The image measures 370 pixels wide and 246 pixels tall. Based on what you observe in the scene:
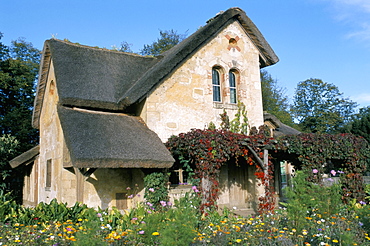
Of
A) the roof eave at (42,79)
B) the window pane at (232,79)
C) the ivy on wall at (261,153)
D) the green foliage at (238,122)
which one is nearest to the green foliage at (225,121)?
the green foliage at (238,122)

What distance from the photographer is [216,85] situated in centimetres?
1320

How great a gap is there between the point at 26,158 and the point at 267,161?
33.9 feet

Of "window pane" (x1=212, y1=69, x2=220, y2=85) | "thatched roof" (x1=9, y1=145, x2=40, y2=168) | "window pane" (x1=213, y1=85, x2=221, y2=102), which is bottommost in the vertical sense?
"thatched roof" (x1=9, y1=145, x2=40, y2=168)

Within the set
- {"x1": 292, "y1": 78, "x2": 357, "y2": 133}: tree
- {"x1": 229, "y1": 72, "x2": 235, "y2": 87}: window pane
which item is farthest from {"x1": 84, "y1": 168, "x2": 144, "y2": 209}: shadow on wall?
{"x1": 292, "y1": 78, "x2": 357, "y2": 133}: tree

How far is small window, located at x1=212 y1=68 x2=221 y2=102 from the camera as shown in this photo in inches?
517

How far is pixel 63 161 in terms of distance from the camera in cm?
1056

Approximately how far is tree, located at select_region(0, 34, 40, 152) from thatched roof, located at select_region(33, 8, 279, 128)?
900 centimetres

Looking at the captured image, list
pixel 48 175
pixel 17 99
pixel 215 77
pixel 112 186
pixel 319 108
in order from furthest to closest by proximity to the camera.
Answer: pixel 319 108 < pixel 17 99 < pixel 215 77 < pixel 48 175 < pixel 112 186

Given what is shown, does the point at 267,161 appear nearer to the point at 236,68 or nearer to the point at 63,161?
the point at 236,68

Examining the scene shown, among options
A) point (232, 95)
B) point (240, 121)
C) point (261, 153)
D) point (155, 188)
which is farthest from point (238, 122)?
point (155, 188)

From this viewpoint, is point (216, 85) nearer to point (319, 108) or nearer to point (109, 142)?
point (109, 142)

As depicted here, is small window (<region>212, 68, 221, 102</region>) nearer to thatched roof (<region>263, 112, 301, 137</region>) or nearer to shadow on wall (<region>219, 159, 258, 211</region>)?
shadow on wall (<region>219, 159, 258, 211</region>)

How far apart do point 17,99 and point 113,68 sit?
572 inches

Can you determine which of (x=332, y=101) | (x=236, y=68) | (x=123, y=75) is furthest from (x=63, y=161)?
(x=332, y=101)
